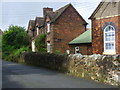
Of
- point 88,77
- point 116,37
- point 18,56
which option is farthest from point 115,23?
point 18,56

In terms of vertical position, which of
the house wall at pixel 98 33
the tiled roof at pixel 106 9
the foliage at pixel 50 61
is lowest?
the foliage at pixel 50 61

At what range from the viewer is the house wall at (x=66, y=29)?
32.6 metres

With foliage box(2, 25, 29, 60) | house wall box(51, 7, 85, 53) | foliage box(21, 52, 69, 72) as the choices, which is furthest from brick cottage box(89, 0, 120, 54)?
foliage box(2, 25, 29, 60)

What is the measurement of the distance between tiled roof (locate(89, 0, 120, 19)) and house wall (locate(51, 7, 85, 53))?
11.3 m

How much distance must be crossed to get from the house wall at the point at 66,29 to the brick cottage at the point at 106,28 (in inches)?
442

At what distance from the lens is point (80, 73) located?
1402cm

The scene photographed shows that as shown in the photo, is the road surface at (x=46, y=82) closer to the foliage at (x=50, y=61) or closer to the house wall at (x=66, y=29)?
the foliage at (x=50, y=61)

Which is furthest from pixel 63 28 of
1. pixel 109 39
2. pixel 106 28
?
pixel 109 39

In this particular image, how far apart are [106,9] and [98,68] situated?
1028cm

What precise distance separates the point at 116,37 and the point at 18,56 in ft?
70.4

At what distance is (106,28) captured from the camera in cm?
2083

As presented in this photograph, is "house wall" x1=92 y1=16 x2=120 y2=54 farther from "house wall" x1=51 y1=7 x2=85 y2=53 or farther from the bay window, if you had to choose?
"house wall" x1=51 y1=7 x2=85 y2=53

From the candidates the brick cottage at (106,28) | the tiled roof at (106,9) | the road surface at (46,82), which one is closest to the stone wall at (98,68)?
the road surface at (46,82)

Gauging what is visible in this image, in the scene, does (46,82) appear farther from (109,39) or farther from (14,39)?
(14,39)
